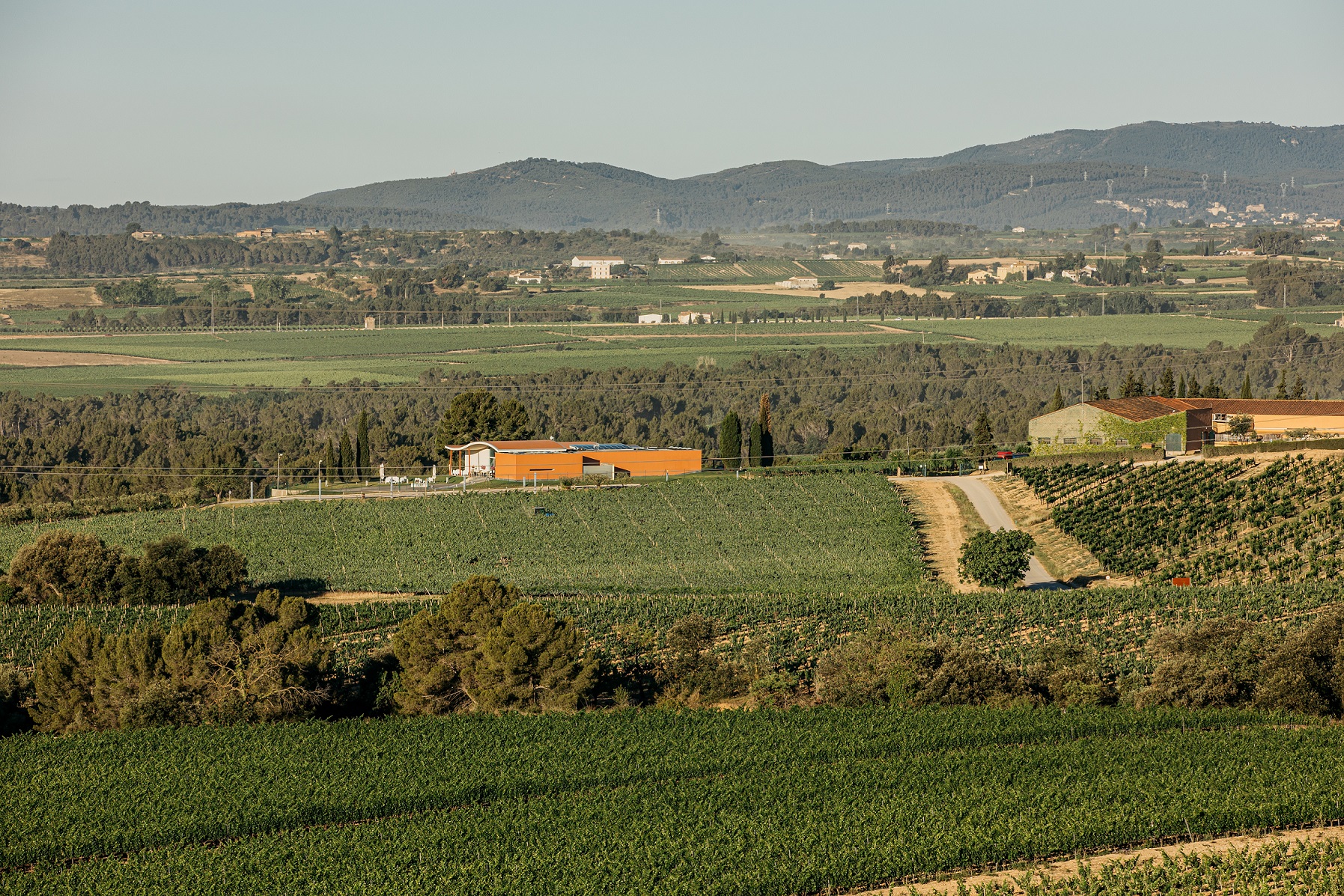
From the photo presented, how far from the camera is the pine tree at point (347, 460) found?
85250 mm

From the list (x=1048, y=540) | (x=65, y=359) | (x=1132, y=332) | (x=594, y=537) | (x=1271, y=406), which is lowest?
(x=594, y=537)

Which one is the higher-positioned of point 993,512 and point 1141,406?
point 1141,406

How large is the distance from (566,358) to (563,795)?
5751 inches

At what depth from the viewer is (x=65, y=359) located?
175m

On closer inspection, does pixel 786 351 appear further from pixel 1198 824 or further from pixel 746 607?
pixel 1198 824

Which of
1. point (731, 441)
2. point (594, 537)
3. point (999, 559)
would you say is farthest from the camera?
point (731, 441)

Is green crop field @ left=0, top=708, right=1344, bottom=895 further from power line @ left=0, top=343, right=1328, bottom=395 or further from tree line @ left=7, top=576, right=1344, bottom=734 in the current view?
power line @ left=0, top=343, right=1328, bottom=395

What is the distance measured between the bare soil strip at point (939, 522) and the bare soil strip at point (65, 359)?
125469mm

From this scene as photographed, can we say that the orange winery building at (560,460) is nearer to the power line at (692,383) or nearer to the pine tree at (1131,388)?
the pine tree at (1131,388)

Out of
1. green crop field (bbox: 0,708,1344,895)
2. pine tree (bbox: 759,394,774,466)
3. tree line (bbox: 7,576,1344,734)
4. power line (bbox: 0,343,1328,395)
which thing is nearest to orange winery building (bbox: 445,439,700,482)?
pine tree (bbox: 759,394,774,466)

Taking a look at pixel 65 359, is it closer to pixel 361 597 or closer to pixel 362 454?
pixel 362 454

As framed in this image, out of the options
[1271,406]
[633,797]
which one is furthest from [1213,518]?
[633,797]

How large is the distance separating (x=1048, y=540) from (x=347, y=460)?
4232 cm

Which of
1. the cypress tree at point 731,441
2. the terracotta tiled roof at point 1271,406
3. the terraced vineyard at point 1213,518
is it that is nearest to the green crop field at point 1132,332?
the terracotta tiled roof at point 1271,406
